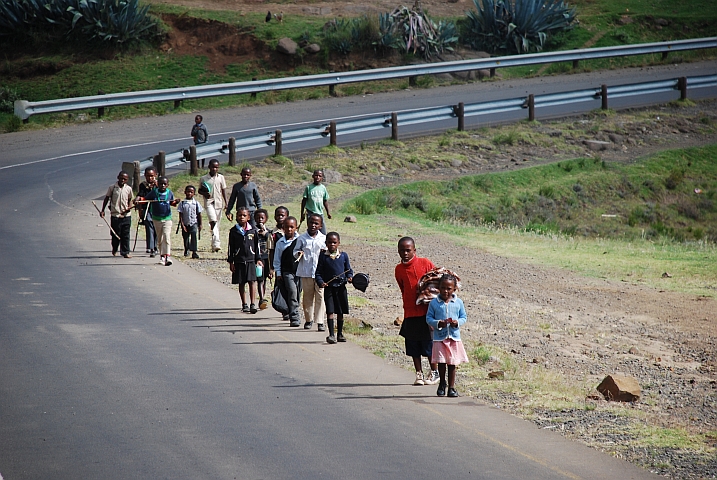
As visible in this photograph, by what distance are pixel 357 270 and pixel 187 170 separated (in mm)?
9021

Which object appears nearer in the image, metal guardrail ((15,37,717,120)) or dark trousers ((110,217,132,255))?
dark trousers ((110,217,132,255))

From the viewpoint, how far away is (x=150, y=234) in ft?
57.0

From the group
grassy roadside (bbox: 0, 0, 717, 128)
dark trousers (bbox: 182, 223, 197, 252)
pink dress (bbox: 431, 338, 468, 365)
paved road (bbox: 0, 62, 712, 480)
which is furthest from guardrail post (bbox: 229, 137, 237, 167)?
Answer: pink dress (bbox: 431, 338, 468, 365)

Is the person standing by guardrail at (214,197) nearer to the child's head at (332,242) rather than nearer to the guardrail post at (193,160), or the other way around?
the guardrail post at (193,160)

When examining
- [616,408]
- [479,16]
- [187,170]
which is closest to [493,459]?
[616,408]

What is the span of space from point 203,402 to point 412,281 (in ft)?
8.09

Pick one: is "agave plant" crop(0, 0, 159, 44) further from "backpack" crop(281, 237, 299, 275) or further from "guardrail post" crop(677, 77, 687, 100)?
"backpack" crop(281, 237, 299, 275)

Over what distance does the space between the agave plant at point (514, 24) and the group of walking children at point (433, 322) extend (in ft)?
95.4

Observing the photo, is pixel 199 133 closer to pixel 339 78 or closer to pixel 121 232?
pixel 121 232

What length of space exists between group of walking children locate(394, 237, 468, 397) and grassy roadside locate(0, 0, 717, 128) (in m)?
23.1

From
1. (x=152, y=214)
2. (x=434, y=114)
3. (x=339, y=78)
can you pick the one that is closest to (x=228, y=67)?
(x=339, y=78)

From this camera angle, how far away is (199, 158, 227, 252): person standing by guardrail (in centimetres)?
1830

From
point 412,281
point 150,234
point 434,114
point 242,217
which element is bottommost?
point 150,234

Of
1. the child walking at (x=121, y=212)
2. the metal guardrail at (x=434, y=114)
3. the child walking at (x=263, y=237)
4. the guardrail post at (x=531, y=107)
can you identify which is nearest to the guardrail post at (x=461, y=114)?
the metal guardrail at (x=434, y=114)
